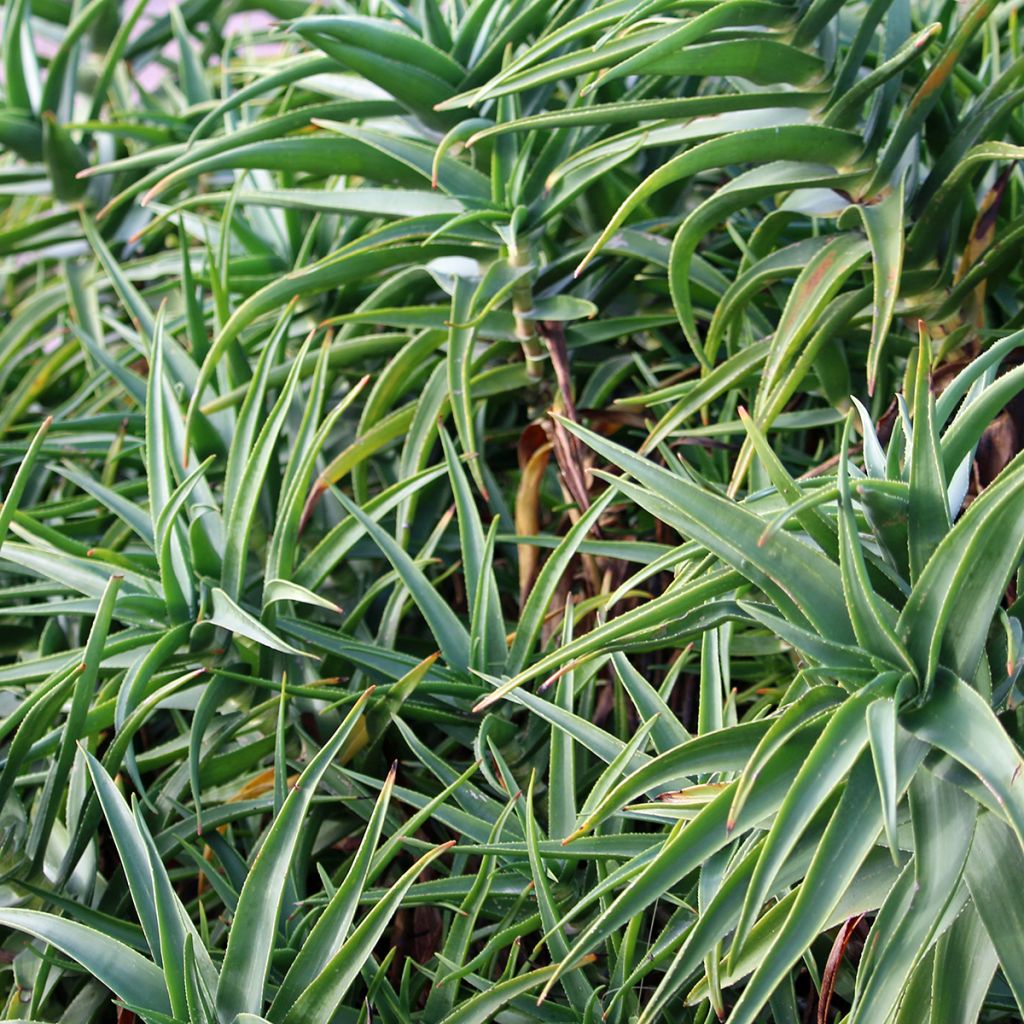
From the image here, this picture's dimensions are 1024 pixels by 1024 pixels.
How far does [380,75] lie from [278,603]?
0.39 m

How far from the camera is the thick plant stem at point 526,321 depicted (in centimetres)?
84

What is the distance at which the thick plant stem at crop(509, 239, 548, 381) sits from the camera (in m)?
0.84

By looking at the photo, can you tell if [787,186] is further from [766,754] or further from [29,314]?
[29,314]

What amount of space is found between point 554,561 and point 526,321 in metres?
0.23

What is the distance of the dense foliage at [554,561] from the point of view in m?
0.49

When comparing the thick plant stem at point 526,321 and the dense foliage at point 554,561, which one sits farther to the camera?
the thick plant stem at point 526,321

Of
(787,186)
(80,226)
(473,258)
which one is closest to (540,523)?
(473,258)

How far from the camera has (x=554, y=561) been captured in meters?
0.74

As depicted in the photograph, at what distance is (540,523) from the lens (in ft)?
3.12

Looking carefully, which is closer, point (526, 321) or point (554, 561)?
point (554, 561)

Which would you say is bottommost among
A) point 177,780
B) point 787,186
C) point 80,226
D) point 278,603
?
point 177,780

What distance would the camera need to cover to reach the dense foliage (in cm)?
49

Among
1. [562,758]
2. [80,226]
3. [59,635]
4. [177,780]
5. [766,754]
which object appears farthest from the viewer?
[80,226]

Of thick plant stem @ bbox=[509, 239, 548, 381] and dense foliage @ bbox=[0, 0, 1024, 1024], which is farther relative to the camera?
thick plant stem @ bbox=[509, 239, 548, 381]
